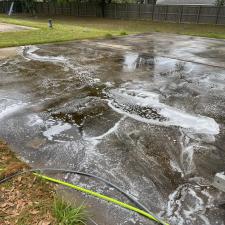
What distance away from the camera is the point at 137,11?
85.7 feet

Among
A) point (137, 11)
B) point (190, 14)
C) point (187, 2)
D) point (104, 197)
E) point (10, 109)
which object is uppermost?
point (187, 2)

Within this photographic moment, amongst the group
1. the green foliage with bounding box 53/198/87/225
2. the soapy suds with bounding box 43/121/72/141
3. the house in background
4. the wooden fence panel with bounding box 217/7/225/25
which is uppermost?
the house in background

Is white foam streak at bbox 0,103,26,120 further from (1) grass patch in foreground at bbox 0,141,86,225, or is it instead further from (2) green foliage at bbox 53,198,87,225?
(2) green foliage at bbox 53,198,87,225

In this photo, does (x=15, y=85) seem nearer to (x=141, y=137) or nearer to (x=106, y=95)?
(x=106, y=95)

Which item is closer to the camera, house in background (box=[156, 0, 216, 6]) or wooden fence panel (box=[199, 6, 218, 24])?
wooden fence panel (box=[199, 6, 218, 24])

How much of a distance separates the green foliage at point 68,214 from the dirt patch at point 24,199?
0.24ft

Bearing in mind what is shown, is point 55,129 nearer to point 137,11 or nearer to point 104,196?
point 104,196

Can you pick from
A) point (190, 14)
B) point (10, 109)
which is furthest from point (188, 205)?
point (190, 14)

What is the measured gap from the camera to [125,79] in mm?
6891

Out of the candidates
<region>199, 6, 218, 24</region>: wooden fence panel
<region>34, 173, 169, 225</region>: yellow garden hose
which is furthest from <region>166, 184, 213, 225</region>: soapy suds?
<region>199, 6, 218, 24</region>: wooden fence panel

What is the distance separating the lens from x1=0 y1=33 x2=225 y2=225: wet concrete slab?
9.50ft

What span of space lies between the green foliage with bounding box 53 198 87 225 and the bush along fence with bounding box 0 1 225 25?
21805 millimetres

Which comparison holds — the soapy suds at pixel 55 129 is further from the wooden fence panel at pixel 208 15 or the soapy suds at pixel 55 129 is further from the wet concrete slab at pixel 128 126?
the wooden fence panel at pixel 208 15

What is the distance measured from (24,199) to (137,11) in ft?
85.3
